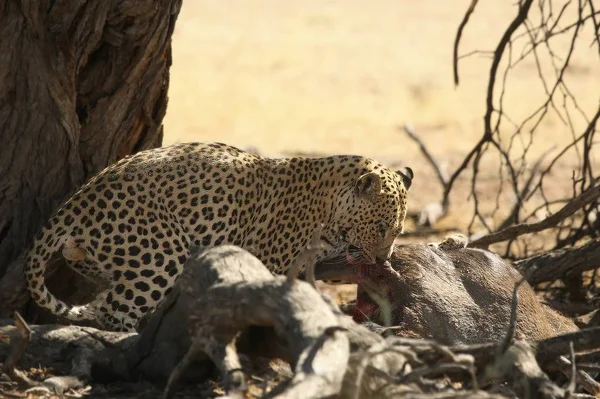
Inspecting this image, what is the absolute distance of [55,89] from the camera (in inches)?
244

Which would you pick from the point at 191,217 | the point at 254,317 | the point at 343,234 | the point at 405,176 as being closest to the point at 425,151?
the point at 405,176

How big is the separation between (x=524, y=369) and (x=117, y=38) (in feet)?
10.4

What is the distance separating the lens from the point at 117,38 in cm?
632

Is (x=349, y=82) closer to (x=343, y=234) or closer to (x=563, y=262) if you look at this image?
(x=563, y=262)

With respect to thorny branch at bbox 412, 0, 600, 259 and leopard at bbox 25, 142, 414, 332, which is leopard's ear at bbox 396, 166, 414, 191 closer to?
leopard at bbox 25, 142, 414, 332

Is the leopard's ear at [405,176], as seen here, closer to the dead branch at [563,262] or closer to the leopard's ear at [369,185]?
the leopard's ear at [369,185]

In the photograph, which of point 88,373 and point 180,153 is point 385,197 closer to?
point 180,153

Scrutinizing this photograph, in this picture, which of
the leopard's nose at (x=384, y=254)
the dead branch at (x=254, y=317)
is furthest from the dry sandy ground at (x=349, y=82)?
the dead branch at (x=254, y=317)

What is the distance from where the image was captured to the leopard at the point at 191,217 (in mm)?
6051

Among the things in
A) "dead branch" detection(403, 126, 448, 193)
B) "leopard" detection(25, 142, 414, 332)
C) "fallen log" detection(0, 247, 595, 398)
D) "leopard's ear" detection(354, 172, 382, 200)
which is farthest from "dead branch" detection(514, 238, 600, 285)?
"dead branch" detection(403, 126, 448, 193)

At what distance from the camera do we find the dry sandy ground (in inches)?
678

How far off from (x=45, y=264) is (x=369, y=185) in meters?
2.14

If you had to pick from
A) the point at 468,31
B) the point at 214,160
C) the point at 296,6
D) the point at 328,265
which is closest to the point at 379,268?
the point at 328,265

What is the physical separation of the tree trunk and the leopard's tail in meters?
0.17
